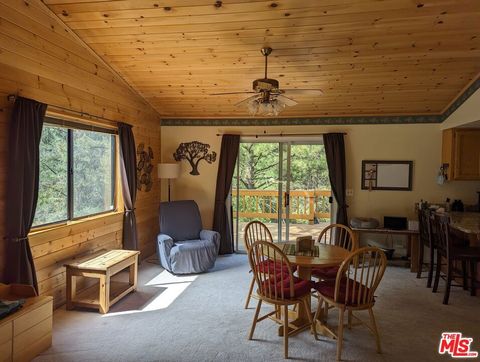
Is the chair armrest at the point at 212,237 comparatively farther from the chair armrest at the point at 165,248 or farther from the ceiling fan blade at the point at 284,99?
the ceiling fan blade at the point at 284,99

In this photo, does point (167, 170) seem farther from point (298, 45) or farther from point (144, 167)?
point (298, 45)

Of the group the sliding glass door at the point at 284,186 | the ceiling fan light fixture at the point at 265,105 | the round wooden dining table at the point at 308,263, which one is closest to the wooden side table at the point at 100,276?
the round wooden dining table at the point at 308,263

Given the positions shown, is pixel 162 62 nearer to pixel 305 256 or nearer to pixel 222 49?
pixel 222 49

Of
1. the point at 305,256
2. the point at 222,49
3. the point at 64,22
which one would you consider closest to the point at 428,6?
the point at 222,49

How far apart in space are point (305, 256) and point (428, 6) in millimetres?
2415

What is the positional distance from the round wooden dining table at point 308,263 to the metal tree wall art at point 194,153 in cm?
311

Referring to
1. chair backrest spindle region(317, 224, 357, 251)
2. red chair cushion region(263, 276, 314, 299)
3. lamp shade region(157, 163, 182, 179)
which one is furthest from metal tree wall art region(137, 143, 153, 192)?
red chair cushion region(263, 276, 314, 299)

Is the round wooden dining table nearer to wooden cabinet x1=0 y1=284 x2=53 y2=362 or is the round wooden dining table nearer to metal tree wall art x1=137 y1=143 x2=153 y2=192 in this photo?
wooden cabinet x1=0 y1=284 x2=53 y2=362

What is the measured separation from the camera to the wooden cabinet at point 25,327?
239 cm

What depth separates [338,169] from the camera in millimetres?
5477

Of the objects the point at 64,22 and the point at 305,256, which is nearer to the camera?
the point at 305,256

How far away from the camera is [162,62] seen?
4168 millimetres

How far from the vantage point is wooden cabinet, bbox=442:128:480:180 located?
16.2 feet

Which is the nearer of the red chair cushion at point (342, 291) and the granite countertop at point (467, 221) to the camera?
the red chair cushion at point (342, 291)
